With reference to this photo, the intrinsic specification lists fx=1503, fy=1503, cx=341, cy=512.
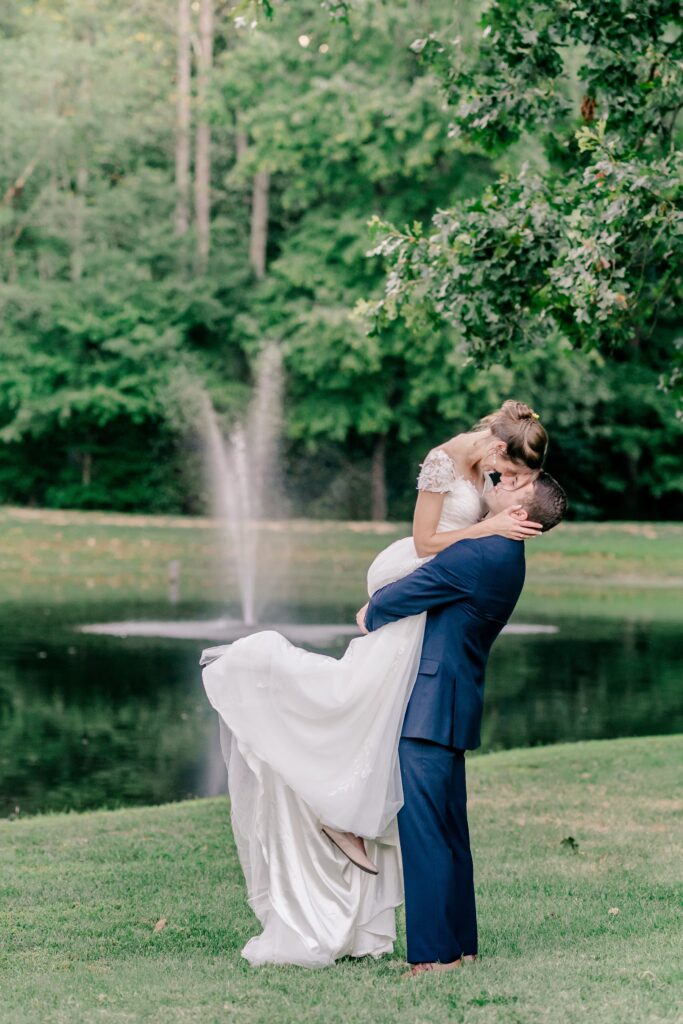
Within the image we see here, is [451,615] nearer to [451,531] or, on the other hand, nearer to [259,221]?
[451,531]

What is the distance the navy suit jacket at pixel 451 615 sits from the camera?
209 inches

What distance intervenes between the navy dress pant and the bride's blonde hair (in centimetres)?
107

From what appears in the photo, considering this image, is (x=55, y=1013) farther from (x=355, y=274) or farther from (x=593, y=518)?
(x=593, y=518)

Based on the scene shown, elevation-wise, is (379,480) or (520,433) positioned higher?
(520,433)

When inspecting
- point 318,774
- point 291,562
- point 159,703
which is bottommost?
point 159,703

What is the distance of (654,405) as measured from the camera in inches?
1596

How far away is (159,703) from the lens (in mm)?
14203

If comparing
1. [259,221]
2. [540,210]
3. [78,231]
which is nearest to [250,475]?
[259,221]

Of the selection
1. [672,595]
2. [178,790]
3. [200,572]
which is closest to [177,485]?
[200,572]

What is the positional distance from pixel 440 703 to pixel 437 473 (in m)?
0.81

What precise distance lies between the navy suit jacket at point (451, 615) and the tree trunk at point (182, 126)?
38147 mm

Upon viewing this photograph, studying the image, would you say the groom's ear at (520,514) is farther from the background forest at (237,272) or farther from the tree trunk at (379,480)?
the tree trunk at (379,480)

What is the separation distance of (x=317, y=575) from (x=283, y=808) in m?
22.4

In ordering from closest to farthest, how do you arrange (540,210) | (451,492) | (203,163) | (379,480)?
(451,492)
(540,210)
(379,480)
(203,163)
